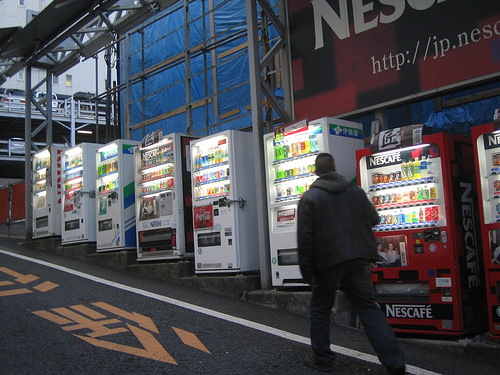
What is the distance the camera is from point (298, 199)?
6703 millimetres

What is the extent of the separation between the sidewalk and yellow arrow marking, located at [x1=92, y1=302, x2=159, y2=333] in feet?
5.70

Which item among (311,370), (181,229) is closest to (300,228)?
(311,370)

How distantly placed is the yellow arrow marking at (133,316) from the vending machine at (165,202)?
218 cm

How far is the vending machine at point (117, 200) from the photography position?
31.3 ft

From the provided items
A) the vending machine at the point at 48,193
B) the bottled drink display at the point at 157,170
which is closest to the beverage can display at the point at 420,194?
the bottled drink display at the point at 157,170

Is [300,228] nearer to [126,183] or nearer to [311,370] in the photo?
[311,370]

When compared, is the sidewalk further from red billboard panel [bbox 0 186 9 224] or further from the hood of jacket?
red billboard panel [bbox 0 186 9 224]

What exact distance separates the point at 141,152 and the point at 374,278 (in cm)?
501

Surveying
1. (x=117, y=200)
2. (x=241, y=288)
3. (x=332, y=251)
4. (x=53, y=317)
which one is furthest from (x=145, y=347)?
(x=117, y=200)

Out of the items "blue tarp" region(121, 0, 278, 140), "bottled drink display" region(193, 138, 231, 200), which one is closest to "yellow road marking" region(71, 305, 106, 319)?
"bottled drink display" region(193, 138, 231, 200)

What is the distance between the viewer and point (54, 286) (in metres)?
7.37

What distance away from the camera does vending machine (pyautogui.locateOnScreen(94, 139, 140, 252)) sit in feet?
31.3

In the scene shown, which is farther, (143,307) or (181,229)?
(181,229)

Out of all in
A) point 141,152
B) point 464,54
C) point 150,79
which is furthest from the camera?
point 150,79
